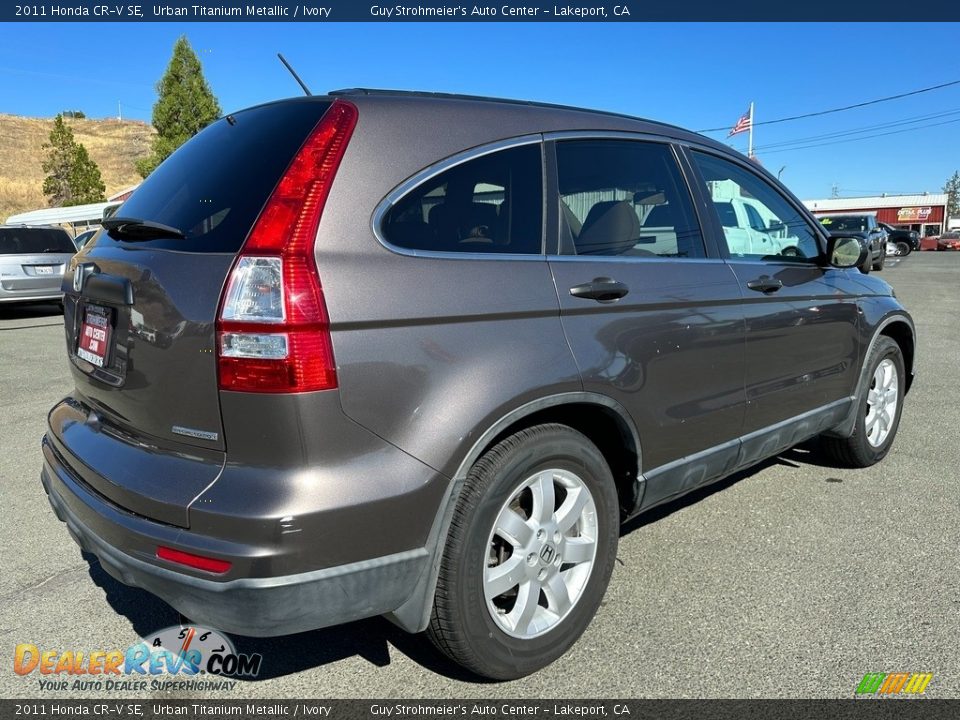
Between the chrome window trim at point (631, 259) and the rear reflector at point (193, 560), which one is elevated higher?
the chrome window trim at point (631, 259)

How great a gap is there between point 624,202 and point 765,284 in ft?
2.89

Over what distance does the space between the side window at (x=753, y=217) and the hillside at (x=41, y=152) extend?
6616 cm

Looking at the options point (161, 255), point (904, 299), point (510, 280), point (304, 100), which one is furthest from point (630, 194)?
point (904, 299)

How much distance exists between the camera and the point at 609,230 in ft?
8.70

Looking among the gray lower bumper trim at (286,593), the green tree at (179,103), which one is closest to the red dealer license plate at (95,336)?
the gray lower bumper trim at (286,593)

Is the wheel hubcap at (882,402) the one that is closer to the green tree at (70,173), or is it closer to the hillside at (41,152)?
the green tree at (70,173)

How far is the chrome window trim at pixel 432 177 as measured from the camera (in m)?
2.00

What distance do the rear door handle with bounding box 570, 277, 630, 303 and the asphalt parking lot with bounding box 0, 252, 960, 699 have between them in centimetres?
121

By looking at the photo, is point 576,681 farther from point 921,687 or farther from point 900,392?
point 900,392

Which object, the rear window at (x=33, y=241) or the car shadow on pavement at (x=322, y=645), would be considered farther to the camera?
the rear window at (x=33, y=241)

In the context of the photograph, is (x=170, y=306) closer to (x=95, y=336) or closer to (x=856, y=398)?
(x=95, y=336)

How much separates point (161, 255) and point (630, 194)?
173 centimetres

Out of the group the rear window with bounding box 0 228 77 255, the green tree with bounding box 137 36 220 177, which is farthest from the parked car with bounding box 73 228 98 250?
the green tree with bounding box 137 36 220 177

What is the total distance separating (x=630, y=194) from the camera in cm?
288
